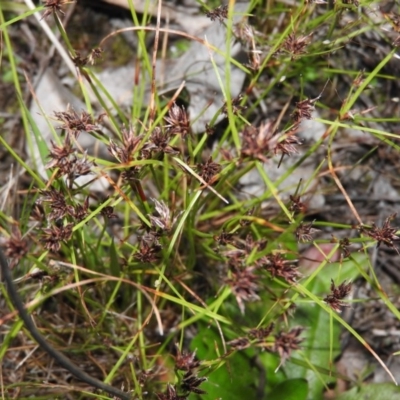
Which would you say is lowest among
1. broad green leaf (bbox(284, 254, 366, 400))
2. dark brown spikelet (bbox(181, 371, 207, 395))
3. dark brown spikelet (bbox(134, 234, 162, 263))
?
broad green leaf (bbox(284, 254, 366, 400))

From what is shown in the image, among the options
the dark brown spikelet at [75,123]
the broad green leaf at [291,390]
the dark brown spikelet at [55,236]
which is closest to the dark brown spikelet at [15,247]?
the dark brown spikelet at [55,236]

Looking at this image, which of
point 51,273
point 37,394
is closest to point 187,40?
point 51,273

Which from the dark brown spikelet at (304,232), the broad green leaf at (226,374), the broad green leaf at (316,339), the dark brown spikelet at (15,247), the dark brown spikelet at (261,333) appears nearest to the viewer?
the dark brown spikelet at (15,247)

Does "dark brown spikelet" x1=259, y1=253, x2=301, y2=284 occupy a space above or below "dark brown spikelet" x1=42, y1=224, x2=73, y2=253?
below

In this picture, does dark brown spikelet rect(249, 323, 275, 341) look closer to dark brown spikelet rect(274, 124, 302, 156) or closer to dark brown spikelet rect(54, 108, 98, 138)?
dark brown spikelet rect(274, 124, 302, 156)

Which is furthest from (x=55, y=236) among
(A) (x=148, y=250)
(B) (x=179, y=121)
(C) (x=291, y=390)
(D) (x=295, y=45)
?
(C) (x=291, y=390)

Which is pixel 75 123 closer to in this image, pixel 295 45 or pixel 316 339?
pixel 295 45

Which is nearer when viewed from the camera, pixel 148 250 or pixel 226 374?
pixel 148 250

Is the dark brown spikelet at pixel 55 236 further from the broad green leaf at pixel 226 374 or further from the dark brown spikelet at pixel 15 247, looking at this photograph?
the broad green leaf at pixel 226 374

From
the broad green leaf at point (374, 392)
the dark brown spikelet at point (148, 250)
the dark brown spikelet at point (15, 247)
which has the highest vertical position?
the dark brown spikelet at point (15, 247)

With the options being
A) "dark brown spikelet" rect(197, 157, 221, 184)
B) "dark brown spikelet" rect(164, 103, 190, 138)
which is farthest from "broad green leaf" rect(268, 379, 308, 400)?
"dark brown spikelet" rect(164, 103, 190, 138)

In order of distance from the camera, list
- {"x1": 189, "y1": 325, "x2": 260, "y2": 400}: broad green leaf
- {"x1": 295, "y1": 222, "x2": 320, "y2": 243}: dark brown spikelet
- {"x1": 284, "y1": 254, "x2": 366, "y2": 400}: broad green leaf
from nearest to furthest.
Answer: {"x1": 295, "y1": 222, "x2": 320, "y2": 243}: dark brown spikelet
{"x1": 189, "y1": 325, "x2": 260, "y2": 400}: broad green leaf
{"x1": 284, "y1": 254, "x2": 366, "y2": 400}: broad green leaf
